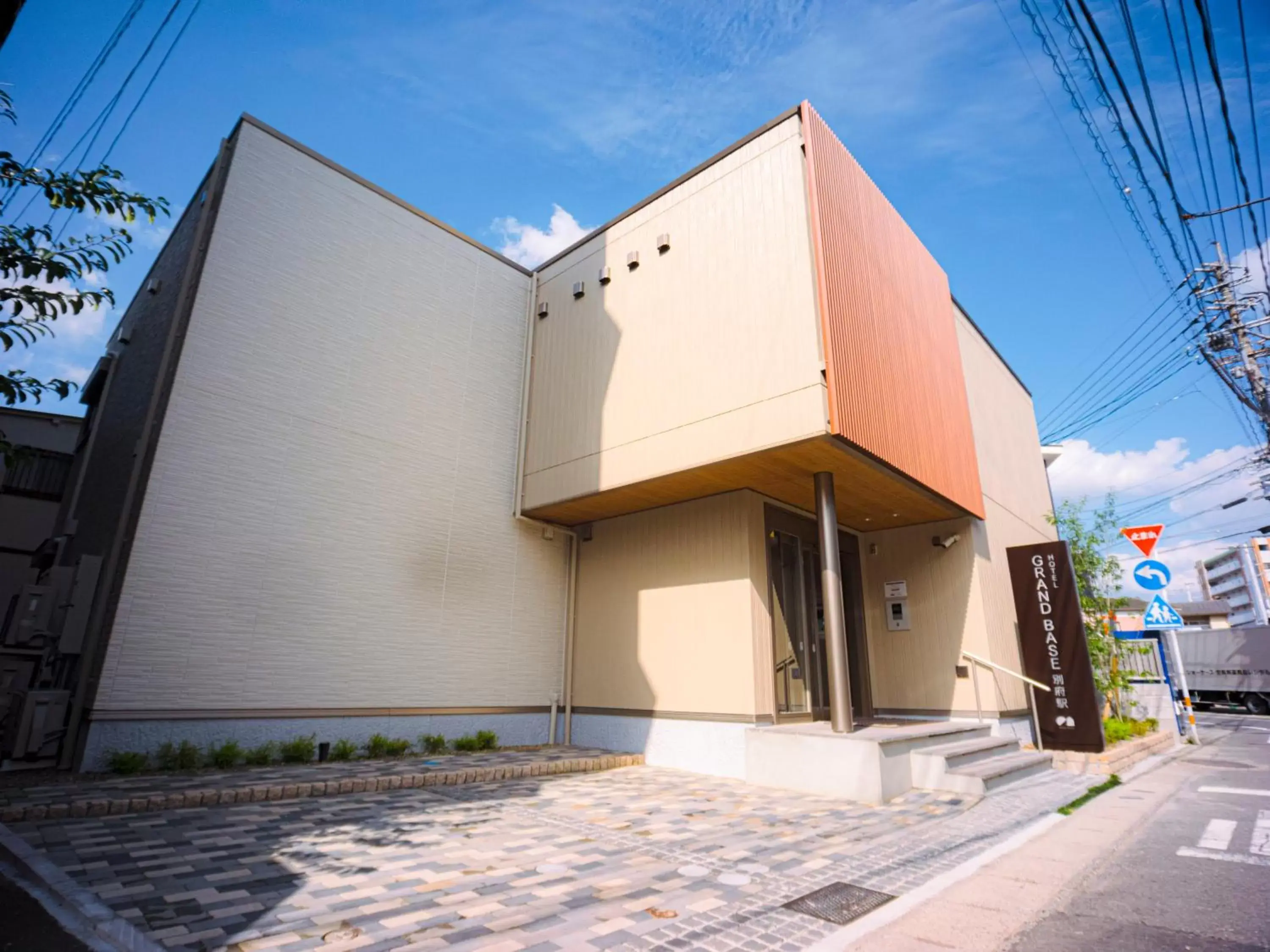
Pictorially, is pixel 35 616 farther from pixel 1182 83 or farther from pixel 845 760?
pixel 1182 83

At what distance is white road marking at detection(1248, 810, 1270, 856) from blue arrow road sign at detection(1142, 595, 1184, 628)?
4.16m

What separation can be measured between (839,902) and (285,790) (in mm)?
4556

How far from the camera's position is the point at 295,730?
22.8 feet

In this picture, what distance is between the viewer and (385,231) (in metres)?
8.98

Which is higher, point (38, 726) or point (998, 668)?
point (998, 668)

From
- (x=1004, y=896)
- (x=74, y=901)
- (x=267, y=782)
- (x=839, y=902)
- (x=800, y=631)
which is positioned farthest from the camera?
(x=800, y=631)

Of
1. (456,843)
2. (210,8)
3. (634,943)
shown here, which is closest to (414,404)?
(210,8)

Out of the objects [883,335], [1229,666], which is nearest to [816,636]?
[883,335]

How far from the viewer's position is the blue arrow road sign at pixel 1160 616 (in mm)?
9047

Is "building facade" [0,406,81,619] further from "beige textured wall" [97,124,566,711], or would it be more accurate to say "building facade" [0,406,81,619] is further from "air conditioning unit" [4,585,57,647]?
"beige textured wall" [97,124,566,711]

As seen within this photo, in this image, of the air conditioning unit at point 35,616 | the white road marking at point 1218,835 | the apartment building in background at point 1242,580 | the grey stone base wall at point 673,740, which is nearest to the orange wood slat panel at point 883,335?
the grey stone base wall at point 673,740

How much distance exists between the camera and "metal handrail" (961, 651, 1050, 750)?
8.55 m

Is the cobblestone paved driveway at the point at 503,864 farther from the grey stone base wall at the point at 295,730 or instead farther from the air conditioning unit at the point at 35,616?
the air conditioning unit at the point at 35,616

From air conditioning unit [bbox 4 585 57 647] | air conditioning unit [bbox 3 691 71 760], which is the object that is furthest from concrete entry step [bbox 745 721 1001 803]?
air conditioning unit [bbox 4 585 57 647]
